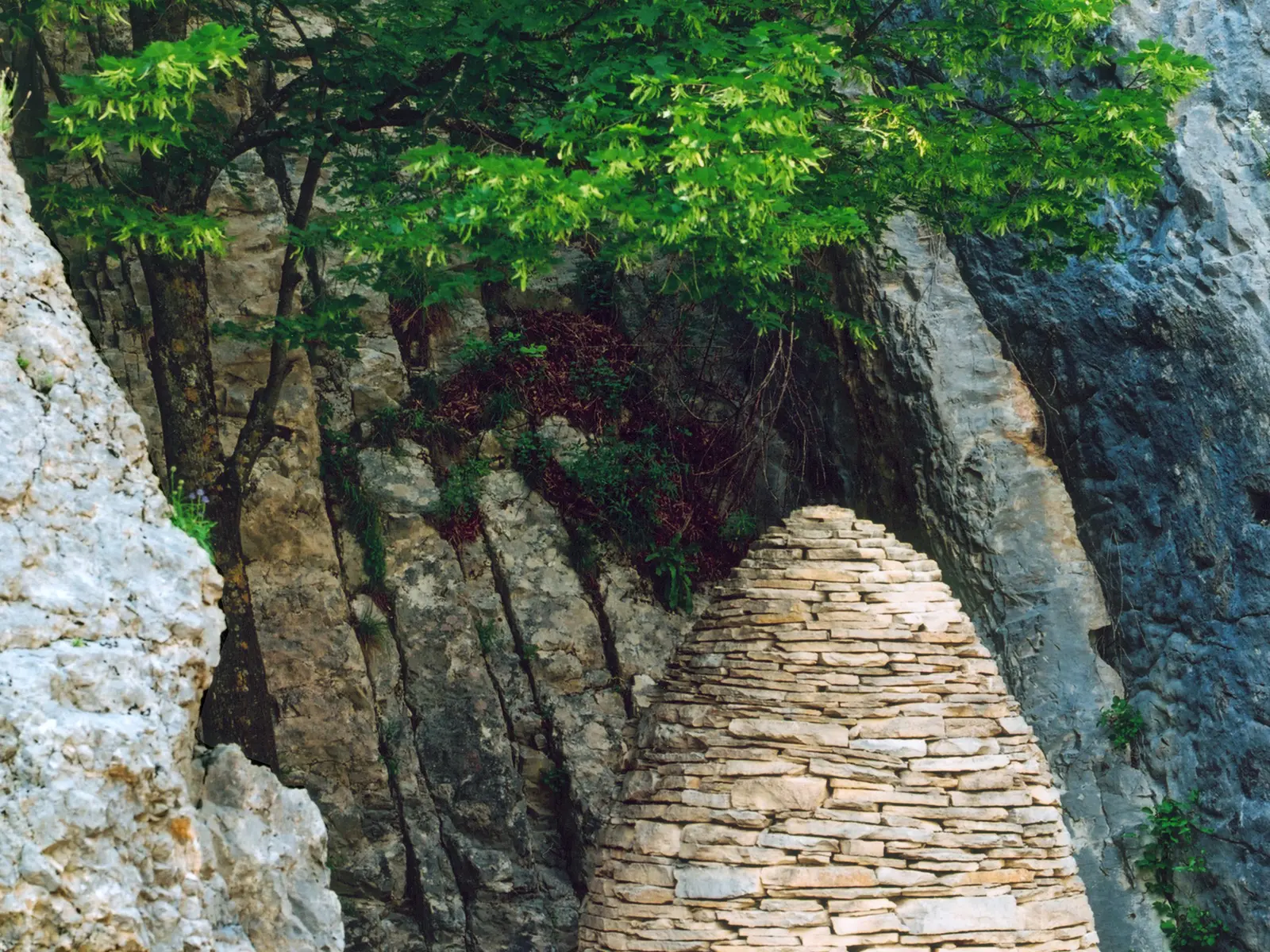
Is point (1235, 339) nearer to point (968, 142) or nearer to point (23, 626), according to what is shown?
point (968, 142)

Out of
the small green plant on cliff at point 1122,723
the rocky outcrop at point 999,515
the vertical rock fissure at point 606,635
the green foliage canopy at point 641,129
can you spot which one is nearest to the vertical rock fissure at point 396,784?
the vertical rock fissure at point 606,635

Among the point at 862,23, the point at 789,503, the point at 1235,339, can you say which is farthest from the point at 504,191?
the point at 789,503

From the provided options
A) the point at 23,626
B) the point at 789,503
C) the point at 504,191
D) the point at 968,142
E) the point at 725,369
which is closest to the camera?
the point at 23,626

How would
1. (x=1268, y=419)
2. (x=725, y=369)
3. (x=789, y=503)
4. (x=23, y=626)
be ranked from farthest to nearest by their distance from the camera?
(x=725, y=369)
(x=789, y=503)
(x=1268, y=419)
(x=23, y=626)

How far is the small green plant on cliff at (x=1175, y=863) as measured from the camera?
8250 millimetres

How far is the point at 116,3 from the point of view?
6164mm

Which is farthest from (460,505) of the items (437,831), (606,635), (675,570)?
(437,831)

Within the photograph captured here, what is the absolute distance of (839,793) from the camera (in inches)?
217

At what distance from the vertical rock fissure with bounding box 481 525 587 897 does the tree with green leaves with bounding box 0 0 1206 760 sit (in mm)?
3160

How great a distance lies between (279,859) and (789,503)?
287 inches

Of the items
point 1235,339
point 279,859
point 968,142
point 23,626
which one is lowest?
point 279,859

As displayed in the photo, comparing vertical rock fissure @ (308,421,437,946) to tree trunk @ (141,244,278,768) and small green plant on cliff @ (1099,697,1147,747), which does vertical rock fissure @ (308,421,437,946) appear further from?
small green plant on cliff @ (1099,697,1147,747)

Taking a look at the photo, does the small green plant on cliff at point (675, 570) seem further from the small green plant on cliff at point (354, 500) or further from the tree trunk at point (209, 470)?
the tree trunk at point (209, 470)

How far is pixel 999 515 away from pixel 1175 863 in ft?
8.42
